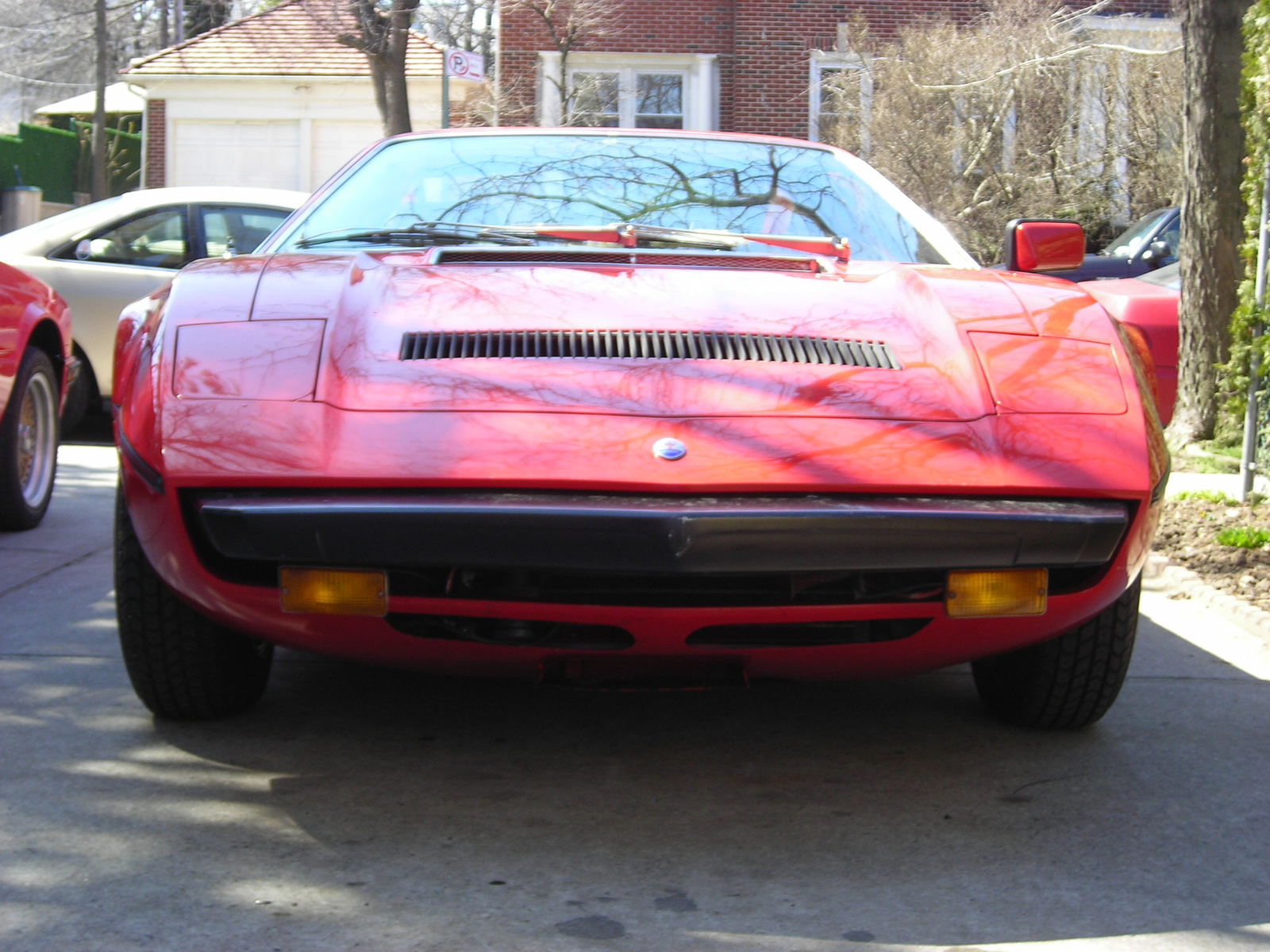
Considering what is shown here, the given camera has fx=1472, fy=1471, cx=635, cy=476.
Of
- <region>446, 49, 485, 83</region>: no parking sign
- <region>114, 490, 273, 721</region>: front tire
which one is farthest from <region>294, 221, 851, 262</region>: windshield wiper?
<region>446, 49, 485, 83</region>: no parking sign

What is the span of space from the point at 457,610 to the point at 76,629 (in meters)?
1.99

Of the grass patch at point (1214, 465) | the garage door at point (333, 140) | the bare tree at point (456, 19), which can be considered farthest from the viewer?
the garage door at point (333, 140)

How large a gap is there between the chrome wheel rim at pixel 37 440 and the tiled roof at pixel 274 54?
1834cm

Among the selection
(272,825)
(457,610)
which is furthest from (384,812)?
(457,610)

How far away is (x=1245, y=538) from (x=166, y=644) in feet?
13.5

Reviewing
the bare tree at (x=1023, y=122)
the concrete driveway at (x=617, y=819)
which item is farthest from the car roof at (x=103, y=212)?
the bare tree at (x=1023, y=122)

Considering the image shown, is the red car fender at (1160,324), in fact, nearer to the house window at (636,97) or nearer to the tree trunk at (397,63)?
the tree trunk at (397,63)

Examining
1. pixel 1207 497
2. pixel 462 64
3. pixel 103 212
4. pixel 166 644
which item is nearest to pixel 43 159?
pixel 462 64

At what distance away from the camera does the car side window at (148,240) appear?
8.48 metres

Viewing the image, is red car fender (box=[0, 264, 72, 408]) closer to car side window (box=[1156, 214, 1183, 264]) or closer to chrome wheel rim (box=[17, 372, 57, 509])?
chrome wheel rim (box=[17, 372, 57, 509])

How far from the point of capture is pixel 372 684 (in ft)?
12.0

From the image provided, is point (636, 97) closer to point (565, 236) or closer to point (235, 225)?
point (235, 225)

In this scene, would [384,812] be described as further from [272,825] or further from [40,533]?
[40,533]

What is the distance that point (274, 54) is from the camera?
78.6 ft
